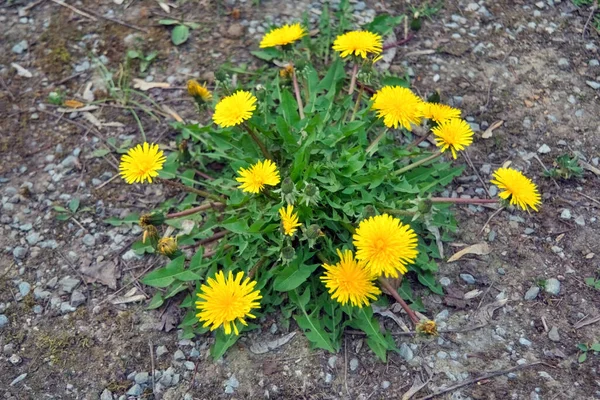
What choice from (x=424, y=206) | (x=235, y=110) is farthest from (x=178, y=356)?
(x=424, y=206)

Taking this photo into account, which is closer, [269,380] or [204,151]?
[269,380]

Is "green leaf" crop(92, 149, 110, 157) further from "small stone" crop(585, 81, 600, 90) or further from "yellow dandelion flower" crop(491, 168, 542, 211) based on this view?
"small stone" crop(585, 81, 600, 90)

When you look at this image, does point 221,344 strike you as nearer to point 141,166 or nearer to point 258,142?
point 141,166

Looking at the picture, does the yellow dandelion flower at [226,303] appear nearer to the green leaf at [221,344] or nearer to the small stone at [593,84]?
the green leaf at [221,344]

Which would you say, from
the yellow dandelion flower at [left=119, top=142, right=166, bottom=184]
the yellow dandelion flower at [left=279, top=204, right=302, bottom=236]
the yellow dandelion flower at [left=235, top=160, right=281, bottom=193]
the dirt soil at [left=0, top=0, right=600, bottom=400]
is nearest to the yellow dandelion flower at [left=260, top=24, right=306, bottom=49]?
the dirt soil at [left=0, top=0, right=600, bottom=400]

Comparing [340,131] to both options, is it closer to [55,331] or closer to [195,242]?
[195,242]

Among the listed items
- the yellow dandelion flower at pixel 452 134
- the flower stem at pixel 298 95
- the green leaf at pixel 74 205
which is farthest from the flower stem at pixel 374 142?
the green leaf at pixel 74 205

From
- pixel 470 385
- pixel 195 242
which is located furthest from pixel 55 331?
pixel 470 385
